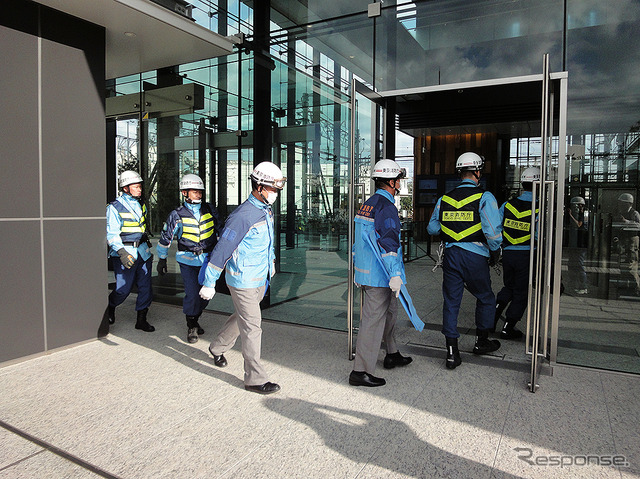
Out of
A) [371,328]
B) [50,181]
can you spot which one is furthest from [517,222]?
[50,181]

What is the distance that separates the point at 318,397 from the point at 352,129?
243 centimetres

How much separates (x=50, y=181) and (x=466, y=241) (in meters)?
3.93

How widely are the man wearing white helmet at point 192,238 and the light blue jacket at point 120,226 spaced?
49 centimetres

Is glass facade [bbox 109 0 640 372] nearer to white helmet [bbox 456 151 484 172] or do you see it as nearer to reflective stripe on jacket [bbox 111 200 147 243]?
white helmet [bbox 456 151 484 172]

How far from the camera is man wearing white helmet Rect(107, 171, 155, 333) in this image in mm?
5246

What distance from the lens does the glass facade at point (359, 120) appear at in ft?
14.8

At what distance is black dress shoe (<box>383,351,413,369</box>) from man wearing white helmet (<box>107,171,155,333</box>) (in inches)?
111

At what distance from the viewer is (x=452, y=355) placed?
4219 mm

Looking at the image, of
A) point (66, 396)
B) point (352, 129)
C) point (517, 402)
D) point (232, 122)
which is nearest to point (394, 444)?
point (517, 402)

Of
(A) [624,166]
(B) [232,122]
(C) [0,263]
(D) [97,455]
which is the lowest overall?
(D) [97,455]

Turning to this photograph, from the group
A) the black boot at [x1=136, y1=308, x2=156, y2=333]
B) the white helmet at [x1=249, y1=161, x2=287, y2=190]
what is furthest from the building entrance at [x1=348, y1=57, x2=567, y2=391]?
the black boot at [x1=136, y1=308, x2=156, y2=333]

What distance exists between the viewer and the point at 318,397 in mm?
3564

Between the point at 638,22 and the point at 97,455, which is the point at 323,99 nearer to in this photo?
the point at 638,22

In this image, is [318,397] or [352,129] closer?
[318,397]
